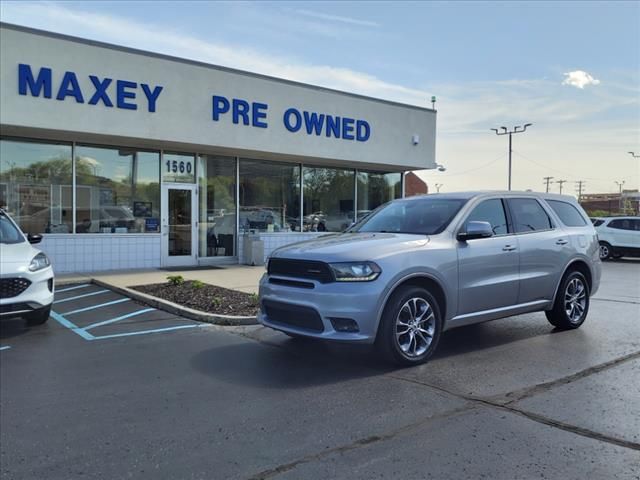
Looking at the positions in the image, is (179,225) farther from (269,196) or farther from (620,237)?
(620,237)

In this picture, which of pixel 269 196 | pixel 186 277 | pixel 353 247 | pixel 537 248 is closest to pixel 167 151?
pixel 269 196

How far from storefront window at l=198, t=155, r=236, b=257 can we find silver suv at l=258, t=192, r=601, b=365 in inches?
366

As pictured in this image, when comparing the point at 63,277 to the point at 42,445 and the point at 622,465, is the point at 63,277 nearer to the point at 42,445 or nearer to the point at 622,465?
the point at 42,445

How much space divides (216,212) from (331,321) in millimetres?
11217

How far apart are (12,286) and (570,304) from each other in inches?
287

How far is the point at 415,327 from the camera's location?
18.5 ft

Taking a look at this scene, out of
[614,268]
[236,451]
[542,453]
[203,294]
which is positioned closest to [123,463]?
[236,451]

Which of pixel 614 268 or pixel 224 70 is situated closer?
pixel 224 70

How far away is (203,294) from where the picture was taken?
9.69m

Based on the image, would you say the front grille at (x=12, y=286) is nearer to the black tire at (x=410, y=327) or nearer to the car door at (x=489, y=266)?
the black tire at (x=410, y=327)

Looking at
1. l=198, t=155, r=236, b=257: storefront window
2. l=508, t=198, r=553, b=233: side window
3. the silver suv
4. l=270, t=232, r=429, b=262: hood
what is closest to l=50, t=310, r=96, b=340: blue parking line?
the silver suv

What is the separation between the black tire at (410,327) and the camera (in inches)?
213

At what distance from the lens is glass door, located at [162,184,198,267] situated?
14.8 meters

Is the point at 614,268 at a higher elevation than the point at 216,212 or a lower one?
lower
